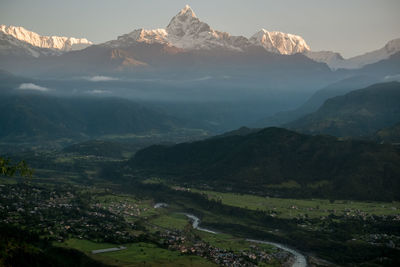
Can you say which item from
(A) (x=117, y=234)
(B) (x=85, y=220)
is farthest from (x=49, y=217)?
(A) (x=117, y=234)

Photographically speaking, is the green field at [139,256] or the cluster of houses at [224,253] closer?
the green field at [139,256]

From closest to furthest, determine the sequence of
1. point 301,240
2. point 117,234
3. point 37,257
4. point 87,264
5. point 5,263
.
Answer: point 5,263 → point 37,257 → point 87,264 → point 117,234 → point 301,240

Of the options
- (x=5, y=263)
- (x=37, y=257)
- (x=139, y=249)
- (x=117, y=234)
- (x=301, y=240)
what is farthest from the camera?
(x=301, y=240)

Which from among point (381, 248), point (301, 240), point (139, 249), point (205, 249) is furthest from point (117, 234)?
point (381, 248)

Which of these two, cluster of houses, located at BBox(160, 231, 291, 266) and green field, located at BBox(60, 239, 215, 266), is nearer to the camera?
green field, located at BBox(60, 239, 215, 266)

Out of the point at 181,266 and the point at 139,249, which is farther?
the point at 139,249

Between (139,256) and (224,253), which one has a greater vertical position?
(139,256)

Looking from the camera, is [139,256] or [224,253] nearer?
[139,256]

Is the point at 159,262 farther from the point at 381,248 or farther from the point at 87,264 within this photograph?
the point at 381,248
